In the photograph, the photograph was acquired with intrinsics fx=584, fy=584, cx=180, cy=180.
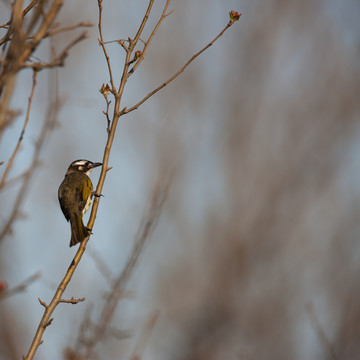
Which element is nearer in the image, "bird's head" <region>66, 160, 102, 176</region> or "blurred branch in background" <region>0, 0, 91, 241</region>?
"blurred branch in background" <region>0, 0, 91, 241</region>

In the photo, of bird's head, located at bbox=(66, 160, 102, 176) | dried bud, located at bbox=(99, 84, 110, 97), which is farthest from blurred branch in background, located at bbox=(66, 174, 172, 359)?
bird's head, located at bbox=(66, 160, 102, 176)

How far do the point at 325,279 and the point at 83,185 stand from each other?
8.10 m

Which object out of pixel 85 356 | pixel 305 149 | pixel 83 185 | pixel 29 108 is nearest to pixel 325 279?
pixel 305 149

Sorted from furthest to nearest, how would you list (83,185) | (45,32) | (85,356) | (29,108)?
(83,185), (85,356), (29,108), (45,32)

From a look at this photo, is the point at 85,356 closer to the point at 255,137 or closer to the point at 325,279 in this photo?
the point at 325,279

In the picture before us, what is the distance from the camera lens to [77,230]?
605 cm

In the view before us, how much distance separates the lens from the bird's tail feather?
19.3 ft

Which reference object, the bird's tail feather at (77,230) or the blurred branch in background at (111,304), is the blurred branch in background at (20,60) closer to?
the blurred branch in background at (111,304)

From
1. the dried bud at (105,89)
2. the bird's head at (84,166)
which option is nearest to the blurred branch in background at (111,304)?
the dried bud at (105,89)

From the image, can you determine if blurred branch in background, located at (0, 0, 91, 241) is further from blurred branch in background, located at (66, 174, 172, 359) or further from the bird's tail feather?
Answer: the bird's tail feather

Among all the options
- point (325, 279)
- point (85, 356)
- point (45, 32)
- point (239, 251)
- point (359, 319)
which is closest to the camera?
point (45, 32)

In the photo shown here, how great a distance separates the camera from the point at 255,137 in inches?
583

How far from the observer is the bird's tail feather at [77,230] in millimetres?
5883

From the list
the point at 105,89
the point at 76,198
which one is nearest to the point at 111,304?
the point at 105,89
